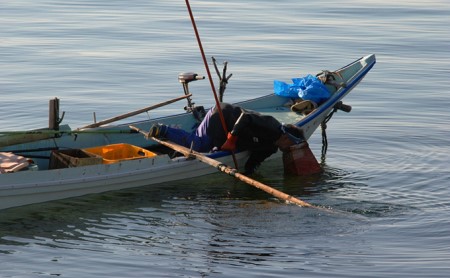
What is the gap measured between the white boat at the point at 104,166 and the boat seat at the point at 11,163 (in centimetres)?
11

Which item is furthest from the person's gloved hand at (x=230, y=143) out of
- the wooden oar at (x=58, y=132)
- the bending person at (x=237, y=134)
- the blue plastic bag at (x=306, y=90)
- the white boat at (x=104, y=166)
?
the blue plastic bag at (x=306, y=90)

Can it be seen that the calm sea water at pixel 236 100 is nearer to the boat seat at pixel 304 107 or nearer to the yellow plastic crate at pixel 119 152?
the yellow plastic crate at pixel 119 152

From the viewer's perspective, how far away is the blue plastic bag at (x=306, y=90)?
16.3 meters

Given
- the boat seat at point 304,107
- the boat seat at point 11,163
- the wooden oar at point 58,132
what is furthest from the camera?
the boat seat at point 304,107

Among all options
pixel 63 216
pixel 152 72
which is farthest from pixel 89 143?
pixel 152 72

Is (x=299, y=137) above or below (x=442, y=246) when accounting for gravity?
above

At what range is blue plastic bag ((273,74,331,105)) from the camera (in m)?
16.3

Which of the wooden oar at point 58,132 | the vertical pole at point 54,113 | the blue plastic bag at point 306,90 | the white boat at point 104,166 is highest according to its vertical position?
the blue plastic bag at point 306,90

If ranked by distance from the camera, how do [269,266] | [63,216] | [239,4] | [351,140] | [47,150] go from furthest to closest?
[239,4] < [351,140] < [47,150] < [63,216] < [269,266]

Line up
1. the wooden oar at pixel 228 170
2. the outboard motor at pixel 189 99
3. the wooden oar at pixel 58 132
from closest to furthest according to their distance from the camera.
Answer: the wooden oar at pixel 228 170
the wooden oar at pixel 58 132
the outboard motor at pixel 189 99

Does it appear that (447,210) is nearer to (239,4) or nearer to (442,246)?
(442,246)

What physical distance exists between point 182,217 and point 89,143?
2.11 meters

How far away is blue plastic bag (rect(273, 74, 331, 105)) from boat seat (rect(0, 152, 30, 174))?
471cm

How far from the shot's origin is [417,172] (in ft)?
51.1
